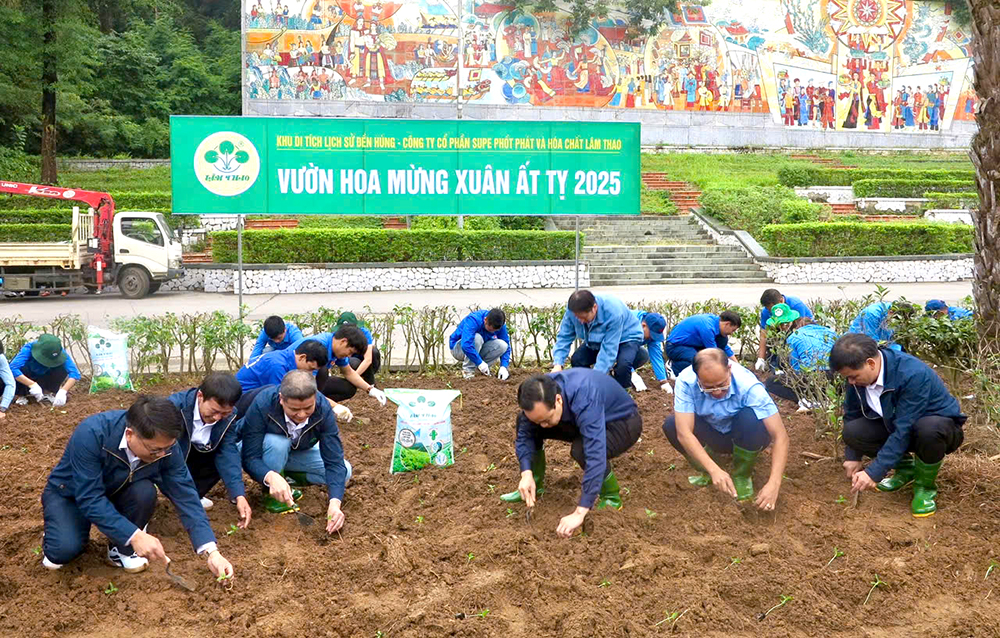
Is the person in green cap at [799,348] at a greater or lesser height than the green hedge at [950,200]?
lesser

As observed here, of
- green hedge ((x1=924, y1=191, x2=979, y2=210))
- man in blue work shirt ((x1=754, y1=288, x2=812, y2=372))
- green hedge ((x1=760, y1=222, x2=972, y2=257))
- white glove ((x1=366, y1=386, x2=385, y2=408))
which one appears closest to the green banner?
man in blue work shirt ((x1=754, y1=288, x2=812, y2=372))

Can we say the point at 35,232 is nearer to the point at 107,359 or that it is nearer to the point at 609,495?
the point at 107,359

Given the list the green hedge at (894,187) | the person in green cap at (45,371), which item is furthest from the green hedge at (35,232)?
the green hedge at (894,187)

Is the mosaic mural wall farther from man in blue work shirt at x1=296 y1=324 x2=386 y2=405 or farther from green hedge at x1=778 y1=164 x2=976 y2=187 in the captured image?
man in blue work shirt at x1=296 y1=324 x2=386 y2=405

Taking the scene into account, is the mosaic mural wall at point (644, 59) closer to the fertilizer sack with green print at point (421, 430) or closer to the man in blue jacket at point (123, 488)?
the fertilizer sack with green print at point (421, 430)

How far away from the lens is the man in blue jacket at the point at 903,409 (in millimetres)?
4512

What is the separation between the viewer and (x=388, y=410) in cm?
728

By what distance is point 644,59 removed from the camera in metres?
34.2

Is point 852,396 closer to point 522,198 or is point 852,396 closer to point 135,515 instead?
point 135,515

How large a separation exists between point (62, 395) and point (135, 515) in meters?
3.50

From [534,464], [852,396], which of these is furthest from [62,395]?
[852,396]

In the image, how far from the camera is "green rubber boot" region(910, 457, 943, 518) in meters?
4.70

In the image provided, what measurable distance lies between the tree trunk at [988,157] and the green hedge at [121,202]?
64.8 feet

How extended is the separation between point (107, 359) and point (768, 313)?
6.00 m
